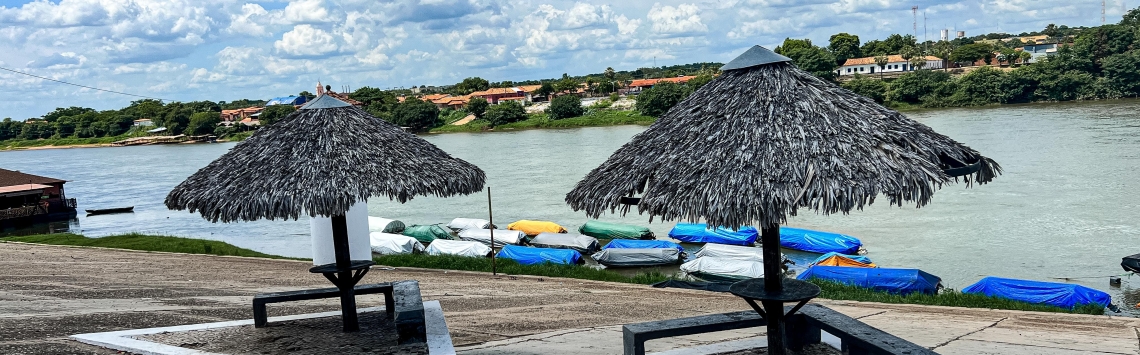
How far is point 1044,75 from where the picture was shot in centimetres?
6875

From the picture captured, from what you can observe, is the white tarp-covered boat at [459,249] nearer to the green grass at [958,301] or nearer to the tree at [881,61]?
the green grass at [958,301]

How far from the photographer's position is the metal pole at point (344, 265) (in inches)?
358

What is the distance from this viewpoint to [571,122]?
85438mm

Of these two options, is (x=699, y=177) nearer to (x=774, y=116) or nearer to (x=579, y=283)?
(x=774, y=116)

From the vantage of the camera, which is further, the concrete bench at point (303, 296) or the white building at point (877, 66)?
the white building at point (877, 66)

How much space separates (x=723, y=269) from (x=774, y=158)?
52.6 feet

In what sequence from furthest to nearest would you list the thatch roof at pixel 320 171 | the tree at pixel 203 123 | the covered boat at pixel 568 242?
the tree at pixel 203 123
the covered boat at pixel 568 242
the thatch roof at pixel 320 171

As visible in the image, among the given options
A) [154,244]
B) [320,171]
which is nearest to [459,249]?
[154,244]

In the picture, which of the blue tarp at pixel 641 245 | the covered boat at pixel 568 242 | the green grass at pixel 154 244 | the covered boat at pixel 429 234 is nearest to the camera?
the blue tarp at pixel 641 245

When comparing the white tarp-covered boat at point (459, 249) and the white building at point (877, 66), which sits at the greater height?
the white building at point (877, 66)

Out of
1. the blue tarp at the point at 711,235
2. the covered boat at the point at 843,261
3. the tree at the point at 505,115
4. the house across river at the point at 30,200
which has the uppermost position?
the tree at the point at 505,115

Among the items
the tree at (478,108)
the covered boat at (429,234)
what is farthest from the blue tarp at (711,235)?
the tree at (478,108)

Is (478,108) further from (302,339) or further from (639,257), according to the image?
(302,339)

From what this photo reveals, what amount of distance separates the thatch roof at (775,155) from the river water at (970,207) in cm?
1468
